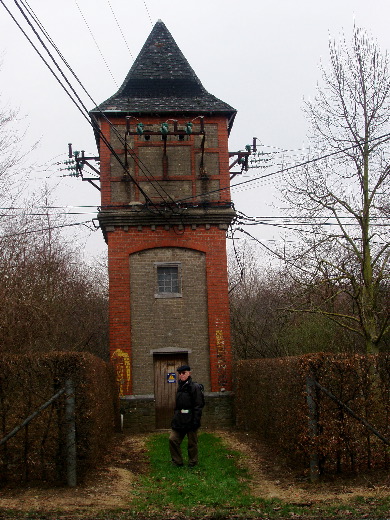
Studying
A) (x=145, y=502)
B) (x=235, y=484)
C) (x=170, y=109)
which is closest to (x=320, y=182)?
(x=170, y=109)

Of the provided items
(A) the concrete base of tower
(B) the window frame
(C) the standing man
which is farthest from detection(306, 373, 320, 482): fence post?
(B) the window frame

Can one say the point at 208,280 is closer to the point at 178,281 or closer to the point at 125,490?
the point at 178,281

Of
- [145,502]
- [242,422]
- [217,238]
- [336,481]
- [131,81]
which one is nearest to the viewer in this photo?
[145,502]

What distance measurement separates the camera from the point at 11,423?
908 cm

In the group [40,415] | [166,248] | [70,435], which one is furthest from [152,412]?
[40,415]

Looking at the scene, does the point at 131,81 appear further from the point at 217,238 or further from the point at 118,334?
the point at 118,334

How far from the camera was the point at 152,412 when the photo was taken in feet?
57.6

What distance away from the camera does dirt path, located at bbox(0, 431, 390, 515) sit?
830 cm

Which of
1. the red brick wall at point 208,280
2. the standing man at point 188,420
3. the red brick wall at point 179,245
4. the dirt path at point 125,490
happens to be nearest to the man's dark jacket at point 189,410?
the standing man at point 188,420

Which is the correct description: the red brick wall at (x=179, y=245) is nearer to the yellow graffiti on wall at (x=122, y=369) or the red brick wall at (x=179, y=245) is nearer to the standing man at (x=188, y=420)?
the yellow graffiti on wall at (x=122, y=369)

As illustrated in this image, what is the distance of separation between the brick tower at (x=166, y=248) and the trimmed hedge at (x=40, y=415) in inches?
328

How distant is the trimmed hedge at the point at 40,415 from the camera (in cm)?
906

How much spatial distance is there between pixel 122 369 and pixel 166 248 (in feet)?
12.8

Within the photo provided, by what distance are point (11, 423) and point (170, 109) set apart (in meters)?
12.9
